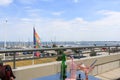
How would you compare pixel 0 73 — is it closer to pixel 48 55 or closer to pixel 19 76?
pixel 19 76

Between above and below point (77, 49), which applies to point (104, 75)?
below

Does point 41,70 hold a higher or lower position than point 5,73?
lower

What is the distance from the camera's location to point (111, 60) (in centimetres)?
1189

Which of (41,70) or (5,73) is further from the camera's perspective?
(41,70)

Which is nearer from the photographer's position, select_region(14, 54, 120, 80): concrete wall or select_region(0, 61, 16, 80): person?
select_region(0, 61, 16, 80): person

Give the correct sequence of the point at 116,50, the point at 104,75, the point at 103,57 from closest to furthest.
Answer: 1. the point at 104,75
2. the point at 103,57
3. the point at 116,50

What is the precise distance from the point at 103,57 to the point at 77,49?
2.53 meters

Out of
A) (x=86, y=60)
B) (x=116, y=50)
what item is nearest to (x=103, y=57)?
(x=86, y=60)

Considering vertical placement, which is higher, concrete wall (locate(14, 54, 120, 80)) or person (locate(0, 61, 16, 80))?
person (locate(0, 61, 16, 80))

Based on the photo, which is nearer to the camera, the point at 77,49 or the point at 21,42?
the point at 77,49

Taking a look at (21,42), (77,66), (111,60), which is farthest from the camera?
(21,42)

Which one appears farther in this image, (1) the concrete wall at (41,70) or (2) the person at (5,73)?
(1) the concrete wall at (41,70)

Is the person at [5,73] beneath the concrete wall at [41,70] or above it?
above

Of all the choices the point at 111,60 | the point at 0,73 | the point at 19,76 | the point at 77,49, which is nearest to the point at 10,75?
the point at 0,73
